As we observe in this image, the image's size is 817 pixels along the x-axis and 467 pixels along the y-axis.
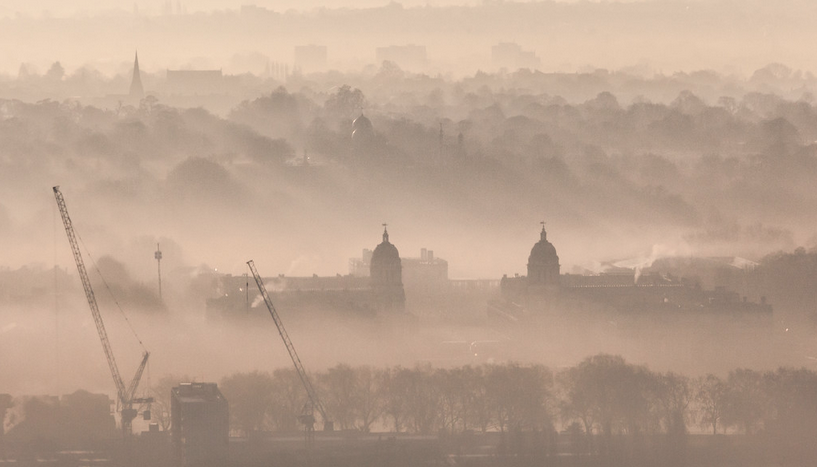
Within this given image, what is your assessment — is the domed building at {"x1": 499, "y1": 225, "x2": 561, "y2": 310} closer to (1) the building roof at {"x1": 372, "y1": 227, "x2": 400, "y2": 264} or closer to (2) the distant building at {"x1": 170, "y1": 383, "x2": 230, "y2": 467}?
(1) the building roof at {"x1": 372, "y1": 227, "x2": 400, "y2": 264}

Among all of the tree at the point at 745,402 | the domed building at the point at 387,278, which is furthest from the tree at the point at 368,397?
the domed building at the point at 387,278

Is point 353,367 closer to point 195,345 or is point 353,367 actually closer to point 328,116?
point 195,345

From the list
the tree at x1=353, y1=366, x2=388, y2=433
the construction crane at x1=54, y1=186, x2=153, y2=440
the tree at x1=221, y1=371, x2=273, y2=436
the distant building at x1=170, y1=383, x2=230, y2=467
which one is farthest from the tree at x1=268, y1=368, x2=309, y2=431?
the distant building at x1=170, y1=383, x2=230, y2=467

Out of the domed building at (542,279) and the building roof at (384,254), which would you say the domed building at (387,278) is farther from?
the domed building at (542,279)

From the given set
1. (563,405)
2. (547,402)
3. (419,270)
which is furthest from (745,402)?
(419,270)

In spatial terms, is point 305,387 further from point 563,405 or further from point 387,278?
point 387,278

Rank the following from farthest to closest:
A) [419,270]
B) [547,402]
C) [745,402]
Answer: [419,270], [547,402], [745,402]
